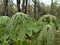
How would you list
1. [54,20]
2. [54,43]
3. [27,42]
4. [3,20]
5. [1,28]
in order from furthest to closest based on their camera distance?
[54,20] < [3,20] < [1,28] < [27,42] < [54,43]

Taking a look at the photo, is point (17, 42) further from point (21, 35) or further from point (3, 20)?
point (3, 20)

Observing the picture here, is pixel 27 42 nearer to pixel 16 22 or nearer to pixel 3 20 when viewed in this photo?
pixel 16 22

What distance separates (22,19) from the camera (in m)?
1.31

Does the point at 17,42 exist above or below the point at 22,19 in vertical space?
below

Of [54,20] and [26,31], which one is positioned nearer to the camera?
[26,31]

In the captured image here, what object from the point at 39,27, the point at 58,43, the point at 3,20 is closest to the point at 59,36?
the point at 58,43

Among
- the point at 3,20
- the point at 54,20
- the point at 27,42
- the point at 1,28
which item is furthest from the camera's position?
the point at 54,20

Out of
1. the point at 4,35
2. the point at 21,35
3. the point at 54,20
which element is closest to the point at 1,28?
the point at 4,35

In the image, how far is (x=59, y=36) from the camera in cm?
105

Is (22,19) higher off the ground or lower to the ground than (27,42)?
higher

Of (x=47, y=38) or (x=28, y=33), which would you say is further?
(x=28, y=33)

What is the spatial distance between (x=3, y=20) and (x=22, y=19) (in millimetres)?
377

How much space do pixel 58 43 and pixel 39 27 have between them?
21cm

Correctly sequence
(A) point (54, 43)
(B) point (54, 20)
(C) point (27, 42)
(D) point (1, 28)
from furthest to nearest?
(B) point (54, 20)
(D) point (1, 28)
(C) point (27, 42)
(A) point (54, 43)
